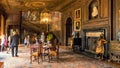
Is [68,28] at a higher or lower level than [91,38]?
higher

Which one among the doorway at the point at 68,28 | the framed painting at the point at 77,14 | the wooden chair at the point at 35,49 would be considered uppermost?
the framed painting at the point at 77,14

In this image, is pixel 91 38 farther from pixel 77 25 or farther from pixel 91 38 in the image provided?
pixel 77 25

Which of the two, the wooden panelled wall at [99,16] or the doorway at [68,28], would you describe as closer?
the wooden panelled wall at [99,16]

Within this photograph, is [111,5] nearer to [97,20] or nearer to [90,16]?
[97,20]

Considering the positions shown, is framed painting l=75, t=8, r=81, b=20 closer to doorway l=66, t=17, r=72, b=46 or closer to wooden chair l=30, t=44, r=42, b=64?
doorway l=66, t=17, r=72, b=46

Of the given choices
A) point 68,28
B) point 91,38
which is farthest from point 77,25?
point 68,28

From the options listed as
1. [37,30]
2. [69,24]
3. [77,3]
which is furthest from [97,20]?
[37,30]

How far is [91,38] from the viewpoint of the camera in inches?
483

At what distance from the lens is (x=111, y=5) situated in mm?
9688

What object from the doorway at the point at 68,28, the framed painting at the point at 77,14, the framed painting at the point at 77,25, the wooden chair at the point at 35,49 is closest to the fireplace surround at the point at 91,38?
the framed painting at the point at 77,25

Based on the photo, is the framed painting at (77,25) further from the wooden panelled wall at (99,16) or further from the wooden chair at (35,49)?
the wooden chair at (35,49)

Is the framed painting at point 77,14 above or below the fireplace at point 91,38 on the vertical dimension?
above

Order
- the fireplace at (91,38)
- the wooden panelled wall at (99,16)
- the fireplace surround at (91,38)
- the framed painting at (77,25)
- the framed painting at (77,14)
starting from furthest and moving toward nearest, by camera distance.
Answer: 1. the framed painting at (77,25)
2. the framed painting at (77,14)
3. the fireplace at (91,38)
4. the fireplace surround at (91,38)
5. the wooden panelled wall at (99,16)

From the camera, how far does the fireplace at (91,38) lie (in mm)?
11122
